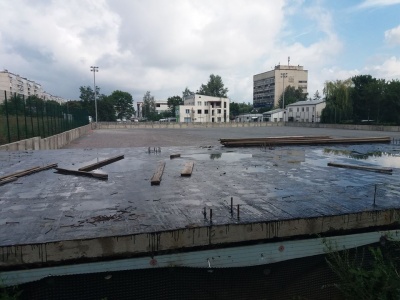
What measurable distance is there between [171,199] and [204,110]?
91.3 m

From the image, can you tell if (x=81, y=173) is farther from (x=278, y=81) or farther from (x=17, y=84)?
(x=278, y=81)

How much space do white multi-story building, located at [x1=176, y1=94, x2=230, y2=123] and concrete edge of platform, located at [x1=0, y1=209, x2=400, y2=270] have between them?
8794 centimetres

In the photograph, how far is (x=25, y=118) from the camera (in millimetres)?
16656

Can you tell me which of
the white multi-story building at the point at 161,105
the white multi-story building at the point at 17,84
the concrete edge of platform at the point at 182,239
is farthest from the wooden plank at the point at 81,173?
the white multi-story building at the point at 161,105

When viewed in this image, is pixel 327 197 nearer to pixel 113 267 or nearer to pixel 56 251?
pixel 113 267

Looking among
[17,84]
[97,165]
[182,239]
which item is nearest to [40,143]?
[97,165]

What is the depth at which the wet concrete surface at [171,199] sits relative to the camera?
155 inches

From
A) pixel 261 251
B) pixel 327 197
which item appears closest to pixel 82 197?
pixel 261 251

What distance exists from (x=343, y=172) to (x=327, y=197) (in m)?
2.67

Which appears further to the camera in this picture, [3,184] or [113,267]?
[3,184]

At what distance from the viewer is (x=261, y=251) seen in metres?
4.20

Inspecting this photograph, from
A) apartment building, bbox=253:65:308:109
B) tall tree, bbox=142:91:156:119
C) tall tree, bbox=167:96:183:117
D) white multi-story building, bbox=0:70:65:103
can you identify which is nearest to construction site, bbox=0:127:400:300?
white multi-story building, bbox=0:70:65:103

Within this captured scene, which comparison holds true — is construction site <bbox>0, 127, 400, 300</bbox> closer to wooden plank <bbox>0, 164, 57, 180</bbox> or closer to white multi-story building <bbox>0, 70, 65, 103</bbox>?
wooden plank <bbox>0, 164, 57, 180</bbox>

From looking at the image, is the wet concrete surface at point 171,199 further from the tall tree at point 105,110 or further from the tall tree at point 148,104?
the tall tree at point 148,104
